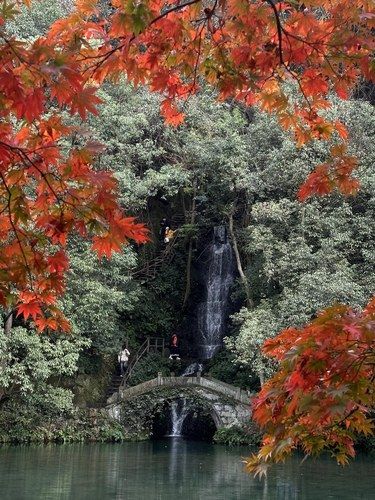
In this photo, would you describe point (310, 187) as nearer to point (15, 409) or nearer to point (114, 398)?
point (15, 409)

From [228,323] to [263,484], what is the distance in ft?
31.7

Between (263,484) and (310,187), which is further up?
(310,187)

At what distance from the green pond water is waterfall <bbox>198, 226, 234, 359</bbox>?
5563 millimetres

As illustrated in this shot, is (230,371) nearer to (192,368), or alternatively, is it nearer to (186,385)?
(192,368)

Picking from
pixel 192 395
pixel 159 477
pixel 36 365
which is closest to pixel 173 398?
pixel 192 395

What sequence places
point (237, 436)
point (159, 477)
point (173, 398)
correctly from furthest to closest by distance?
point (173, 398), point (237, 436), point (159, 477)

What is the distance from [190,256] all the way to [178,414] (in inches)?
189

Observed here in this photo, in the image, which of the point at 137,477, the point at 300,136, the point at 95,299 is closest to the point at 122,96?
the point at 95,299

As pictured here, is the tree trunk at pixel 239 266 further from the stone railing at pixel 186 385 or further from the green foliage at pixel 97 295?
the green foliage at pixel 97 295

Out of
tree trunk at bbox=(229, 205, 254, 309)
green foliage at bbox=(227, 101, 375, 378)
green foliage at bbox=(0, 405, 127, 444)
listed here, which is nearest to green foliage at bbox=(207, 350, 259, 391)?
tree trunk at bbox=(229, 205, 254, 309)

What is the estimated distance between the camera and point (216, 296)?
21.1 meters

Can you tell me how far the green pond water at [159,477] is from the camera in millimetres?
10156

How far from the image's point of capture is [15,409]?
52.9ft

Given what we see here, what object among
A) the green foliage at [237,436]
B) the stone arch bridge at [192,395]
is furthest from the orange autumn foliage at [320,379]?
the stone arch bridge at [192,395]
